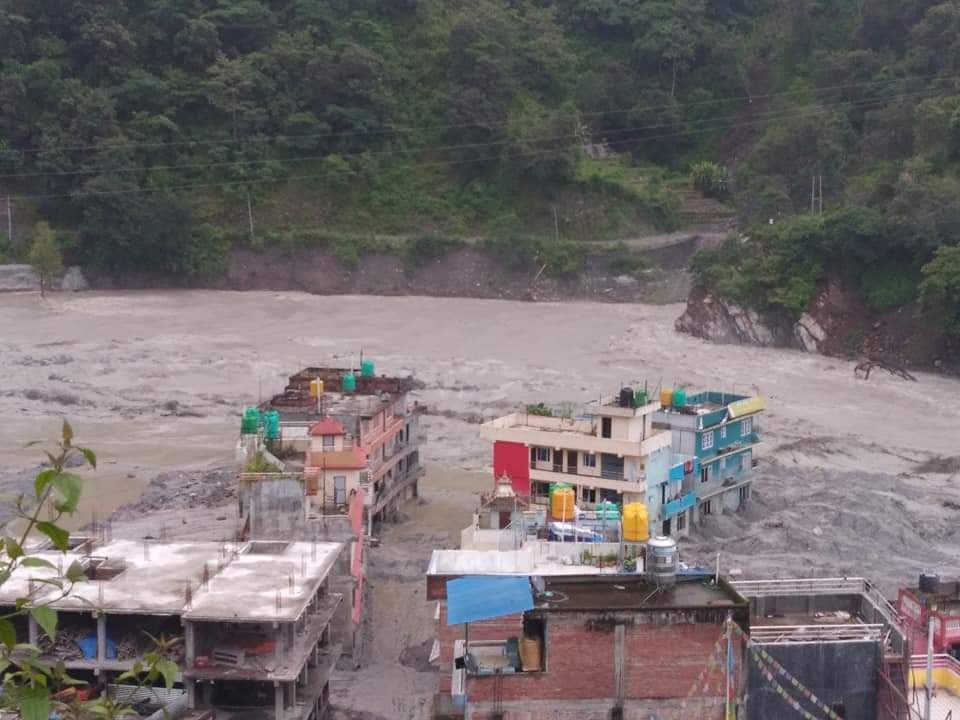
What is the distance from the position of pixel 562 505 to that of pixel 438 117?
147 ft

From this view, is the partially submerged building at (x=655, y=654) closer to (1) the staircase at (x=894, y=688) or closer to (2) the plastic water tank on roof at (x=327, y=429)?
(1) the staircase at (x=894, y=688)

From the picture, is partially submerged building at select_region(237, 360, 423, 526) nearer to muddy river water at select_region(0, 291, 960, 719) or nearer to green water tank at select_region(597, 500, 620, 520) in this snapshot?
muddy river water at select_region(0, 291, 960, 719)

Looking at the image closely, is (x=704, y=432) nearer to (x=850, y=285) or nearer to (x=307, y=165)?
(x=850, y=285)

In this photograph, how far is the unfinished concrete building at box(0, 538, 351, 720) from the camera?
42.7ft

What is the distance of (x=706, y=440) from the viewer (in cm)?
2434

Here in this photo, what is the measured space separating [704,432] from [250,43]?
139 ft

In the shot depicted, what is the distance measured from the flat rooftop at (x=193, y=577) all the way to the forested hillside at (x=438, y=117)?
34541 millimetres

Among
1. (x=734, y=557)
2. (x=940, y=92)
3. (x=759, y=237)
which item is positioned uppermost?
(x=940, y=92)

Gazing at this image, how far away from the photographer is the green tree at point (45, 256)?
49.9 metres

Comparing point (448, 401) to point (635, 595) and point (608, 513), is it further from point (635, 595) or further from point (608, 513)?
point (635, 595)

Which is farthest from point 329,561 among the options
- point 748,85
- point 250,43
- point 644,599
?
point 748,85

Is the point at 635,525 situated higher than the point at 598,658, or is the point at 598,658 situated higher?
the point at 635,525

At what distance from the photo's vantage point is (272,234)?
54.8 meters

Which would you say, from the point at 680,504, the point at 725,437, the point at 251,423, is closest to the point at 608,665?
the point at 251,423
